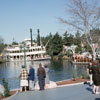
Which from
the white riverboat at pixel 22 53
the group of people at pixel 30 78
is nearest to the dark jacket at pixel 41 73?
the group of people at pixel 30 78

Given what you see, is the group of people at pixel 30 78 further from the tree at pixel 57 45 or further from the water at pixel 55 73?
the tree at pixel 57 45

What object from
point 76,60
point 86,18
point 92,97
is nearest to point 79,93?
point 92,97

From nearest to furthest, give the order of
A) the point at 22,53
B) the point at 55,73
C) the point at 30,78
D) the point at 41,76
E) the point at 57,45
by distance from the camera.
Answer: the point at 41,76
the point at 30,78
the point at 55,73
the point at 57,45
the point at 22,53

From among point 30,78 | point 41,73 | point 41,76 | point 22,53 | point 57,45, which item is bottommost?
point 30,78

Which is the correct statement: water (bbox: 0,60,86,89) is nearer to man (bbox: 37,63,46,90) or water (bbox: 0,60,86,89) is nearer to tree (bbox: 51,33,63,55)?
man (bbox: 37,63,46,90)

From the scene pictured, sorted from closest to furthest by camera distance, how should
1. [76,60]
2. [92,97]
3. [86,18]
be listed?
[92,97]
[86,18]
[76,60]

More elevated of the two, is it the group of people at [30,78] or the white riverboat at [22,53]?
the white riverboat at [22,53]

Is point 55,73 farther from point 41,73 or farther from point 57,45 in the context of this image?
point 57,45

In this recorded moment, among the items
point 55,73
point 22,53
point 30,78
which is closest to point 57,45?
point 22,53

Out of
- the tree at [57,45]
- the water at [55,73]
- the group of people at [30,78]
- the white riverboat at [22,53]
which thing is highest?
the tree at [57,45]

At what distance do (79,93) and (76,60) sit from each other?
52.9 m

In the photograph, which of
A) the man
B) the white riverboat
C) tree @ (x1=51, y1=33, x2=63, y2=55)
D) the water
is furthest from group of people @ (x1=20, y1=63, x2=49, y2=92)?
tree @ (x1=51, y1=33, x2=63, y2=55)

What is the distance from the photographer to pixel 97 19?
19641 mm

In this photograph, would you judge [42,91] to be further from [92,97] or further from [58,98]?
[92,97]
